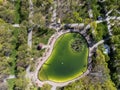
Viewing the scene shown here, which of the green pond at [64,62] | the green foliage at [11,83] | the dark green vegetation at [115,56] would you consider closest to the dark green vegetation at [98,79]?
the dark green vegetation at [115,56]

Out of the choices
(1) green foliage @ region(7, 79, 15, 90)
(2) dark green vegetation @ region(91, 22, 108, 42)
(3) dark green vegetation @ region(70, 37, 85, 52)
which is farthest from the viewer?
(3) dark green vegetation @ region(70, 37, 85, 52)

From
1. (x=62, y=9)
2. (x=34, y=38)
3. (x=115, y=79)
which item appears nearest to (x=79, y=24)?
(x=62, y=9)

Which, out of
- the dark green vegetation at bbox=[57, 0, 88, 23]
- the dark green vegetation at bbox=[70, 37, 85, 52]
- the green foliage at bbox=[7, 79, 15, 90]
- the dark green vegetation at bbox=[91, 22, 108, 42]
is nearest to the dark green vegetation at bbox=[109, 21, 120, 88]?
the dark green vegetation at bbox=[91, 22, 108, 42]

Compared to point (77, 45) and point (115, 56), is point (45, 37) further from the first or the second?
point (115, 56)

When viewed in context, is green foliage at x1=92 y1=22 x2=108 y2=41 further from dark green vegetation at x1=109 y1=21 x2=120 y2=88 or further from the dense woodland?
dark green vegetation at x1=109 y1=21 x2=120 y2=88

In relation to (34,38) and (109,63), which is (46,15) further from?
(109,63)

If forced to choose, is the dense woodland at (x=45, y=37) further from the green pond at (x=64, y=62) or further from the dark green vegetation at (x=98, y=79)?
the green pond at (x=64, y=62)
